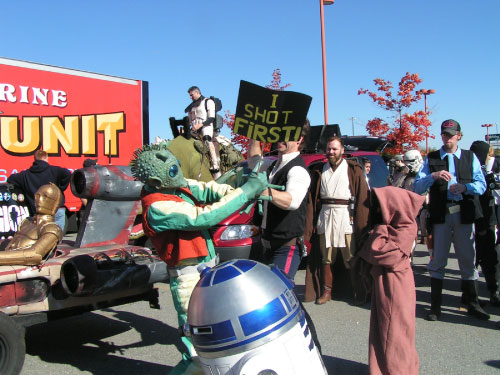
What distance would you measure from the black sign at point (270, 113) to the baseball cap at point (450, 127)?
8.22 ft

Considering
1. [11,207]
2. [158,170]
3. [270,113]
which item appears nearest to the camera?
[158,170]

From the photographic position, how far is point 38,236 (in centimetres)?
429

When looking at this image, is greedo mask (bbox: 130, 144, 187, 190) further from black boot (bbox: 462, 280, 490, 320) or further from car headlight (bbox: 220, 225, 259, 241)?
black boot (bbox: 462, 280, 490, 320)

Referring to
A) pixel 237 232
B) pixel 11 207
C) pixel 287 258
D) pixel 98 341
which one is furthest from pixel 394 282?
pixel 11 207

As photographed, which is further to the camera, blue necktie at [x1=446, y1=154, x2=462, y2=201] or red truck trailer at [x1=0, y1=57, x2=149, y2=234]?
red truck trailer at [x1=0, y1=57, x2=149, y2=234]

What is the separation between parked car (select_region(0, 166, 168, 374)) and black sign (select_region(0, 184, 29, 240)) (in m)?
2.90

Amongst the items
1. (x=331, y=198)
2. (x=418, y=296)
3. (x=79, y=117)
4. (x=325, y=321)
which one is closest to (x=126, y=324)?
(x=325, y=321)

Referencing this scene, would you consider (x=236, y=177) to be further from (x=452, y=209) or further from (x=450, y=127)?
(x=450, y=127)

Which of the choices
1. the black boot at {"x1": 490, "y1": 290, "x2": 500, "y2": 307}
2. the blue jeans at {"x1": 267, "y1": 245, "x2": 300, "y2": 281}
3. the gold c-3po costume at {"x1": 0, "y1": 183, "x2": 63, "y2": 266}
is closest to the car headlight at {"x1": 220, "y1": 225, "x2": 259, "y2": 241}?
the gold c-3po costume at {"x1": 0, "y1": 183, "x2": 63, "y2": 266}

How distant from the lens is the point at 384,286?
131 inches

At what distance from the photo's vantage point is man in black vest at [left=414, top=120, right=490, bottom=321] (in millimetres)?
5078

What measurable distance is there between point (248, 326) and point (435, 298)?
11.9 feet

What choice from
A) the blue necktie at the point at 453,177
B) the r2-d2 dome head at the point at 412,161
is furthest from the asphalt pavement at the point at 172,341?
the r2-d2 dome head at the point at 412,161

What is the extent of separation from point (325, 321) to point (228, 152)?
3082 millimetres
